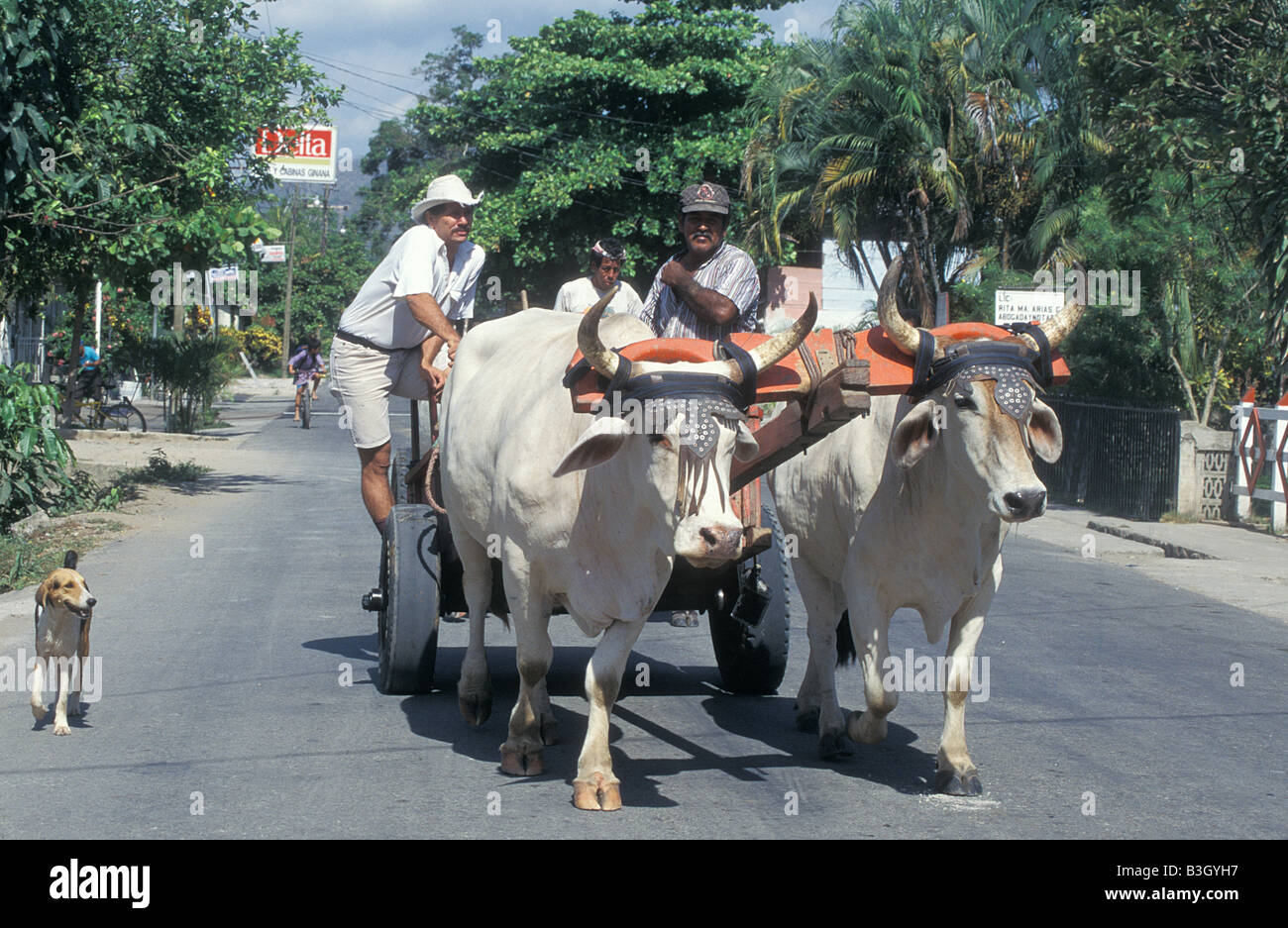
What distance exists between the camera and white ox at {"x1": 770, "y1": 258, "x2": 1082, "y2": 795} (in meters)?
5.22

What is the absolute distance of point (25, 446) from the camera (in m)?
11.6

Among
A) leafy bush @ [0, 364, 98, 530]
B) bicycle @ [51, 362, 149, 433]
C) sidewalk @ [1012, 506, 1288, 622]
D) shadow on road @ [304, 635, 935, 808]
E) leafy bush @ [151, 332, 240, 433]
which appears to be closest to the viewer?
shadow on road @ [304, 635, 935, 808]

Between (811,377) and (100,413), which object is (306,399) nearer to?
(100,413)

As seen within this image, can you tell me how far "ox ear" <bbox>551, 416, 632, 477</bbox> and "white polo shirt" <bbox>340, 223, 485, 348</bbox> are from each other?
289 centimetres

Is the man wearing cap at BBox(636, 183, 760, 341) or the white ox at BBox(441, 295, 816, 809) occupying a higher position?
the man wearing cap at BBox(636, 183, 760, 341)

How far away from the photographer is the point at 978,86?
24172 mm

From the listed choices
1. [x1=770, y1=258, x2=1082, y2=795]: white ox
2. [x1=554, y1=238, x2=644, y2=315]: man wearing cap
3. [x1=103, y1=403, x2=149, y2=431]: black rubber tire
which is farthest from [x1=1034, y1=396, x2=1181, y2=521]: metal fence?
[x1=103, y1=403, x2=149, y2=431]: black rubber tire

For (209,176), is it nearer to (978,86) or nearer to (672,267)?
(672,267)

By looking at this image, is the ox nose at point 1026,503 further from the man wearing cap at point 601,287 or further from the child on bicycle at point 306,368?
the child on bicycle at point 306,368

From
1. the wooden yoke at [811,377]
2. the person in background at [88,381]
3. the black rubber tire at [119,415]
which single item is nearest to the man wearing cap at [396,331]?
the wooden yoke at [811,377]

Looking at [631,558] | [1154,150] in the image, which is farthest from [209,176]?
[631,558]

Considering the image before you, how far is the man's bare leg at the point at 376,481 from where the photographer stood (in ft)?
27.0

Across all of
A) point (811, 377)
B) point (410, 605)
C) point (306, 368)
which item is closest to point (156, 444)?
point (306, 368)

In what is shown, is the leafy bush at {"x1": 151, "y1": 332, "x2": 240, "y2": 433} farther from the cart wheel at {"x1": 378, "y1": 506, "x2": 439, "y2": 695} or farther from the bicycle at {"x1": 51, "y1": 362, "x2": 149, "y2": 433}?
the cart wheel at {"x1": 378, "y1": 506, "x2": 439, "y2": 695}
